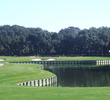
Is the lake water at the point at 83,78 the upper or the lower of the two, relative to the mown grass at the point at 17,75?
lower

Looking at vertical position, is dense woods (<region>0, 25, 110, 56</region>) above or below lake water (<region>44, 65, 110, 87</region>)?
above

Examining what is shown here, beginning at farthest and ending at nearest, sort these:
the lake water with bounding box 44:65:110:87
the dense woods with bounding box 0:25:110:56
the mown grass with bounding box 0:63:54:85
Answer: the dense woods with bounding box 0:25:110:56
the lake water with bounding box 44:65:110:87
the mown grass with bounding box 0:63:54:85

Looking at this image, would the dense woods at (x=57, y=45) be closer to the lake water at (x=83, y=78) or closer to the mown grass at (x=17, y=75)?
the lake water at (x=83, y=78)

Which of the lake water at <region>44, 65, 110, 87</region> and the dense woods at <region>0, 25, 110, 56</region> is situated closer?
the lake water at <region>44, 65, 110, 87</region>

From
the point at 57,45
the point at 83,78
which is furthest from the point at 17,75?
the point at 57,45

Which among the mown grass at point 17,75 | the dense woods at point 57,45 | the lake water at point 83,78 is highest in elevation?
the dense woods at point 57,45

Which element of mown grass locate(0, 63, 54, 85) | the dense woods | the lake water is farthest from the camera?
the dense woods

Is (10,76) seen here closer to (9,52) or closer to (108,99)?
(108,99)

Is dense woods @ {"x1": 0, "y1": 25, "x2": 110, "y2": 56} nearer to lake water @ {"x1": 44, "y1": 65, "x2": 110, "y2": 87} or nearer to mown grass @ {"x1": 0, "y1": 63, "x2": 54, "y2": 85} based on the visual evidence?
lake water @ {"x1": 44, "y1": 65, "x2": 110, "y2": 87}

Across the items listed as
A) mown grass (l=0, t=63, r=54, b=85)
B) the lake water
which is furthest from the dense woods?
mown grass (l=0, t=63, r=54, b=85)

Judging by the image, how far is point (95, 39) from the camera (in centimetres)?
16012

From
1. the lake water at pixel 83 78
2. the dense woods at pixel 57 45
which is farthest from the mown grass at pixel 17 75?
the dense woods at pixel 57 45

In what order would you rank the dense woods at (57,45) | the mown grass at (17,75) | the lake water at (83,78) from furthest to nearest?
the dense woods at (57,45) → the lake water at (83,78) → the mown grass at (17,75)

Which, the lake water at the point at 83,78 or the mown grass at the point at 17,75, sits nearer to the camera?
the mown grass at the point at 17,75
